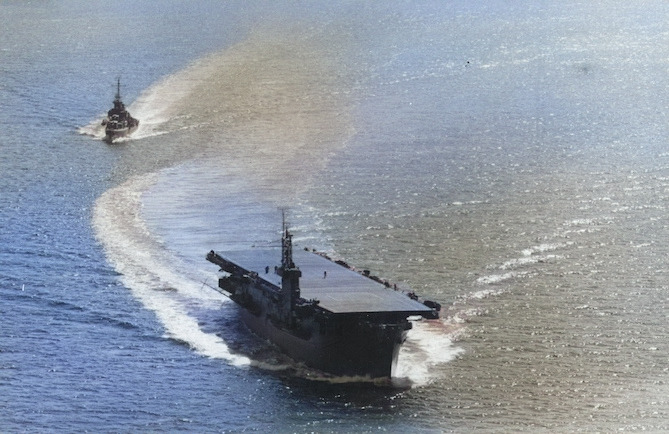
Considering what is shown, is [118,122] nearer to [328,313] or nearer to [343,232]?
[343,232]

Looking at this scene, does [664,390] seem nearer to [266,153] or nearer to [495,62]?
[266,153]

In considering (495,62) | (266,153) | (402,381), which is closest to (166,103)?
(266,153)

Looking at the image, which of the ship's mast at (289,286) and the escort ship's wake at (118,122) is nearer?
the ship's mast at (289,286)

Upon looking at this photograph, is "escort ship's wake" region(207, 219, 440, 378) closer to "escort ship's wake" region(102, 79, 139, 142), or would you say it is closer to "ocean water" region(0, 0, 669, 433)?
"ocean water" region(0, 0, 669, 433)

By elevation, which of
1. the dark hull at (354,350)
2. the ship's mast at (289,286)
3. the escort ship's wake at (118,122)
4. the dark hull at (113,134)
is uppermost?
the escort ship's wake at (118,122)

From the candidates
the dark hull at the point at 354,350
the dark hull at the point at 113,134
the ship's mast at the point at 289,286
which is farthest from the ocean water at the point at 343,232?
the ship's mast at the point at 289,286

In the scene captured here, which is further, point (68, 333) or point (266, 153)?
point (266, 153)

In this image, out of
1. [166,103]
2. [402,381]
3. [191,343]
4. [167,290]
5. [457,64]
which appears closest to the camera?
[402,381]

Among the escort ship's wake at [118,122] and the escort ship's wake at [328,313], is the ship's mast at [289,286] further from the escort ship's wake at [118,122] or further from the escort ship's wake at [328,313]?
the escort ship's wake at [118,122]
